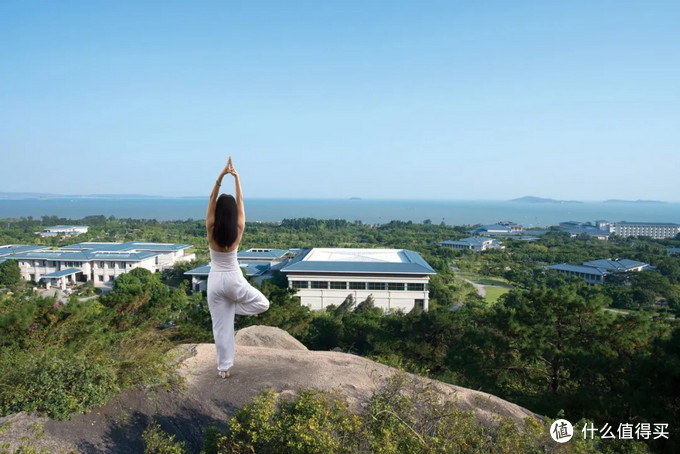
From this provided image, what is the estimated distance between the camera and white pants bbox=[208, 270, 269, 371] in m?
4.80

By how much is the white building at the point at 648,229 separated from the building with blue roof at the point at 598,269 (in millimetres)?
38276

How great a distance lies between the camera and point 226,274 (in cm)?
480

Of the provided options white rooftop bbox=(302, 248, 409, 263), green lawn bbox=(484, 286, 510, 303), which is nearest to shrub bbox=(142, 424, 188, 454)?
white rooftop bbox=(302, 248, 409, 263)

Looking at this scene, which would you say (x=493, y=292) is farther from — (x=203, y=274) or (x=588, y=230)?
(x=588, y=230)

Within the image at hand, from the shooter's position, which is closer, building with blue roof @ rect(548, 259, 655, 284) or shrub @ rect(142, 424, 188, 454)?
shrub @ rect(142, 424, 188, 454)

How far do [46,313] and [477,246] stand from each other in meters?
43.0

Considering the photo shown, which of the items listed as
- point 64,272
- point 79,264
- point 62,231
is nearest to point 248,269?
point 64,272

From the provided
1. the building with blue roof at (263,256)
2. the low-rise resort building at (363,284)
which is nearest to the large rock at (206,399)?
the low-rise resort building at (363,284)

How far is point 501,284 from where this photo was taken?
2950 cm

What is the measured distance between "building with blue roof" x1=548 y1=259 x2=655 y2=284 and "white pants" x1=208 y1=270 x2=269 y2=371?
2942 centimetres

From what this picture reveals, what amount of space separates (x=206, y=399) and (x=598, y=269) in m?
31.9

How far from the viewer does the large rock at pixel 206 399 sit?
4326 mm

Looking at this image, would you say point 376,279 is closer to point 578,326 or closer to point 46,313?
point 578,326

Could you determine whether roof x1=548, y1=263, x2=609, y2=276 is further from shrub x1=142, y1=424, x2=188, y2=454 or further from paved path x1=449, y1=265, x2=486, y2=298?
shrub x1=142, y1=424, x2=188, y2=454
